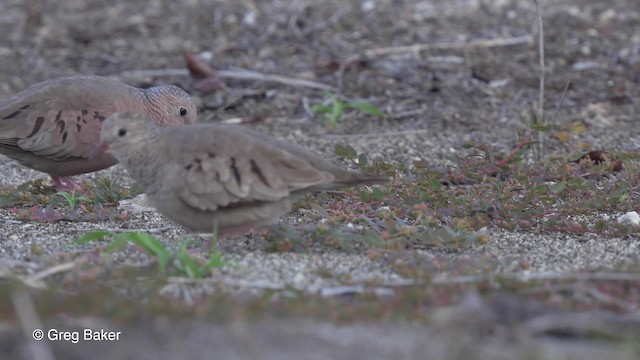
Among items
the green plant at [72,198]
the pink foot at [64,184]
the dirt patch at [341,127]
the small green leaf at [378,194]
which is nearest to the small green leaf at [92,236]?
the dirt patch at [341,127]

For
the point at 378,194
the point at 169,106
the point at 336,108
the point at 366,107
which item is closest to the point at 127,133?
the point at 378,194

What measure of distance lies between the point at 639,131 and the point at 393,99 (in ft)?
6.73

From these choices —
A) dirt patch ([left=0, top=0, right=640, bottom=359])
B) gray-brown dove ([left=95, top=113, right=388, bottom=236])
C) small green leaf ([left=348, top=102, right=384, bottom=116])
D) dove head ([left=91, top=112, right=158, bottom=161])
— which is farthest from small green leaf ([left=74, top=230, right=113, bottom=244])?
small green leaf ([left=348, top=102, right=384, bottom=116])

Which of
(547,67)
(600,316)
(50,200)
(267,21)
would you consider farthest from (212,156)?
(267,21)

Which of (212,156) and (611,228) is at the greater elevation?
(212,156)

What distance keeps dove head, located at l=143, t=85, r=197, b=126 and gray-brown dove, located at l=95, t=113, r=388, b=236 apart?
1928 millimetres

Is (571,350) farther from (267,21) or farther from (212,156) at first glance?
(267,21)

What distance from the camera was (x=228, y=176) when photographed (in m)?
4.91

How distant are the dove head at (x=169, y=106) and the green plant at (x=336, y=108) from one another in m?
1.27

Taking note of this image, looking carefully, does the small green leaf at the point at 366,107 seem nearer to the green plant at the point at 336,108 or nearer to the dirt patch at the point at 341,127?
the green plant at the point at 336,108

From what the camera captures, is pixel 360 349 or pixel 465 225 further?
pixel 465 225

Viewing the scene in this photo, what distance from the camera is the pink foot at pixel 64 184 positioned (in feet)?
22.2

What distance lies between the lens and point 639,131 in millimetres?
7996

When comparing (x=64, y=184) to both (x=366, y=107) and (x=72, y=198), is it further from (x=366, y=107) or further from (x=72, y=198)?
(x=366, y=107)
